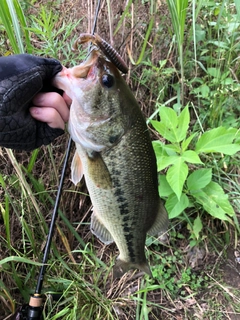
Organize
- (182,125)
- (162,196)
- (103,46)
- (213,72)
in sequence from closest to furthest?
(103,46) → (182,125) → (162,196) → (213,72)

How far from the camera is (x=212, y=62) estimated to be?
2.72 meters

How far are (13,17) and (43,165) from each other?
1.34 m

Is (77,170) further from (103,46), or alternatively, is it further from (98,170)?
(103,46)

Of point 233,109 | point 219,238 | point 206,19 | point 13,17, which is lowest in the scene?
point 219,238

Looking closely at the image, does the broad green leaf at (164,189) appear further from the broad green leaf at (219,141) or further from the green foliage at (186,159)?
the broad green leaf at (219,141)

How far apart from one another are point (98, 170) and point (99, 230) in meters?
0.44

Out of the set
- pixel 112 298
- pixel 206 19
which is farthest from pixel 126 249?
pixel 206 19

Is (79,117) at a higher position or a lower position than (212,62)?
higher

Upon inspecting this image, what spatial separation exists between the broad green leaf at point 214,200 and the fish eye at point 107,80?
121cm

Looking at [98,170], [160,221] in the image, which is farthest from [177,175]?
[98,170]

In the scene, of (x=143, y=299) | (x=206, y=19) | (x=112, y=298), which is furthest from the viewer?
(x=206, y=19)

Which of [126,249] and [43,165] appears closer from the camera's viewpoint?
[126,249]

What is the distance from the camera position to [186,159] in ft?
6.46

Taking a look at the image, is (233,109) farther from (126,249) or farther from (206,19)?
(126,249)
